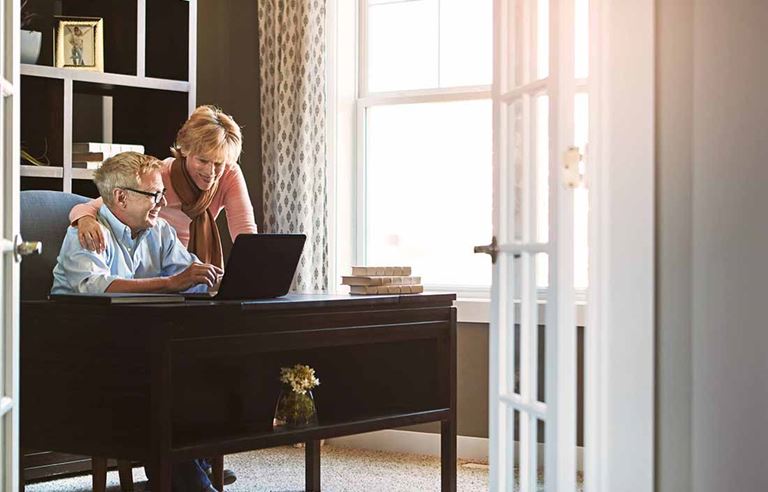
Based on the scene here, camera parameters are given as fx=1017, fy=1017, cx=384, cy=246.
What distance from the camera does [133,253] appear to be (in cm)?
324

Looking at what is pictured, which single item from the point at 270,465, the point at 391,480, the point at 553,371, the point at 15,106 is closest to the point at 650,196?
the point at 553,371

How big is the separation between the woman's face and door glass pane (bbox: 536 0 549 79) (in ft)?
5.16

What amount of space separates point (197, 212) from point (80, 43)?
3.38ft

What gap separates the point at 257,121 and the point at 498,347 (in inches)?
106

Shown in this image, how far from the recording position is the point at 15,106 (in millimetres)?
2281

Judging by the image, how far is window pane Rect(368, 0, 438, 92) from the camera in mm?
4691

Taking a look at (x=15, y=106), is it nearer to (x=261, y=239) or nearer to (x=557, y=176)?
(x=261, y=239)

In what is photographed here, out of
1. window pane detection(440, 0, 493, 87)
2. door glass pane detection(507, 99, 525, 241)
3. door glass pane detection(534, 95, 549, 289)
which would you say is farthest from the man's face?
window pane detection(440, 0, 493, 87)

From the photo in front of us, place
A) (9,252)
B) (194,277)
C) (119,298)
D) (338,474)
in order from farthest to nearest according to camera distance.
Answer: (338,474)
(194,277)
(119,298)
(9,252)

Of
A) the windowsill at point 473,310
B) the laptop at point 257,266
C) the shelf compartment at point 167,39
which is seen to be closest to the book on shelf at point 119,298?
the laptop at point 257,266

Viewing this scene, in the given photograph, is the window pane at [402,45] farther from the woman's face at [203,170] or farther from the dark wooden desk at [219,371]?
the dark wooden desk at [219,371]

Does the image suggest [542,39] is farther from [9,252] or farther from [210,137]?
[210,137]

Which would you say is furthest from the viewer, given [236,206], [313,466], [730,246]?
[236,206]

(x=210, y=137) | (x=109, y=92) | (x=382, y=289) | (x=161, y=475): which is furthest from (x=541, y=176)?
(x=109, y=92)
